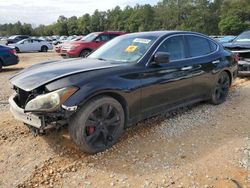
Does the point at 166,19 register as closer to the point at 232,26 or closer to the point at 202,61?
the point at 232,26

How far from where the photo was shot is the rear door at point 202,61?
582 cm

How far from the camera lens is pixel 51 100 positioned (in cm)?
388

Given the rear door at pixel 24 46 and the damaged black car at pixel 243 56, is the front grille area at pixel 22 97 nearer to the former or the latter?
the damaged black car at pixel 243 56

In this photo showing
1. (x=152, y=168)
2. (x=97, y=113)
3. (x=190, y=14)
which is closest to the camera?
(x=152, y=168)

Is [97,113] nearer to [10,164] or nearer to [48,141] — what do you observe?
[48,141]

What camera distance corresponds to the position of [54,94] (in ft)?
12.8

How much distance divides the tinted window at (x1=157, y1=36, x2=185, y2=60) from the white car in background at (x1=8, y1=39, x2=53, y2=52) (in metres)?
25.1

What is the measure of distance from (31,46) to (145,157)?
27211 mm

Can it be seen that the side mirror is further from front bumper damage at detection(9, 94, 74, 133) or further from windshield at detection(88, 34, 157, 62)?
front bumper damage at detection(9, 94, 74, 133)

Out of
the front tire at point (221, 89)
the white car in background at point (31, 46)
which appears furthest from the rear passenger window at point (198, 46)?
the white car in background at point (31, 46)

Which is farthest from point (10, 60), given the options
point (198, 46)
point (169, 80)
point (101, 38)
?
point (169, 80)

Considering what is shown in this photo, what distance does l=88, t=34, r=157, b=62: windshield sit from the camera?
502 cm

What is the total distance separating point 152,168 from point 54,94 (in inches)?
59.4

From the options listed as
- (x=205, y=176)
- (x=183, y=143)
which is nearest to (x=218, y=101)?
(x=183, y=143)
